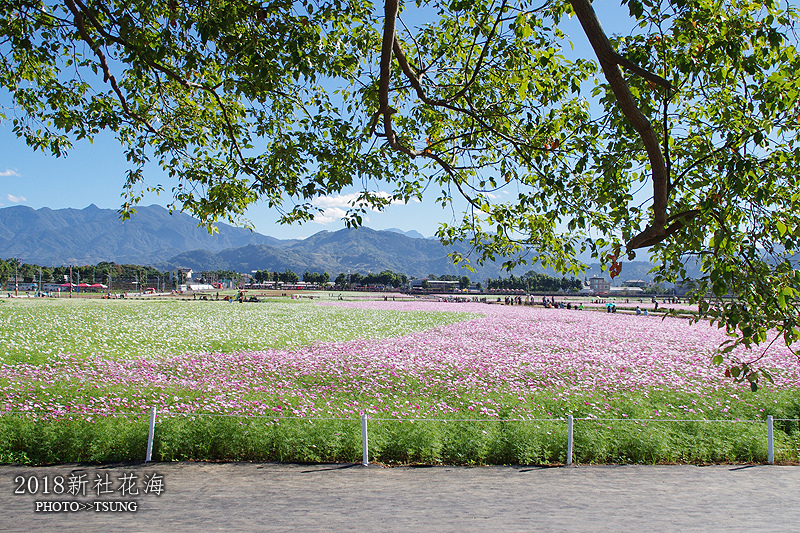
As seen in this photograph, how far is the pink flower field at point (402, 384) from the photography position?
10.9m

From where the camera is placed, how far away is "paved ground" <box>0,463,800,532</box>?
21.8 feet

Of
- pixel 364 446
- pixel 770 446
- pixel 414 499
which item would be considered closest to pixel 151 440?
pixel 364 446

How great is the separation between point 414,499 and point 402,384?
6049 mm

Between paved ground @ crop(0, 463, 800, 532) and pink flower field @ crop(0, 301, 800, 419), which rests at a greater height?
pink flower field @ crop(0, 301, 800, 419)

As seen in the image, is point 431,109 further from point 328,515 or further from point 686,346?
point 686,346

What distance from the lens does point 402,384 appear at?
1352cm

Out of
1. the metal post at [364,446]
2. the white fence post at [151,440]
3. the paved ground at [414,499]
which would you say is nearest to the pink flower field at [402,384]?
the white fence post at [151,440]

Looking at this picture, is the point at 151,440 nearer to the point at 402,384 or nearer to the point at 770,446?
the point at 402,384

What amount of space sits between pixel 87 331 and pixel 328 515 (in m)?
20.3

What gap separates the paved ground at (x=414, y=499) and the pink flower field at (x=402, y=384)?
219 cm

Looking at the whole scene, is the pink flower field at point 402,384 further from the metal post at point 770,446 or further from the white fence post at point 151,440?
the metal post at point 770,446

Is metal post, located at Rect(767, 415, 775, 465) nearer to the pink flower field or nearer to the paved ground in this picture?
the paved ground

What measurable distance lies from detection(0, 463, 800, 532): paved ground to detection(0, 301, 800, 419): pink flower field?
86.0 inches

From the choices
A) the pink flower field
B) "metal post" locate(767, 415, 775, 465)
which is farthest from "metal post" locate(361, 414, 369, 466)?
"metal post" locate(767, 415, 775, 465)
